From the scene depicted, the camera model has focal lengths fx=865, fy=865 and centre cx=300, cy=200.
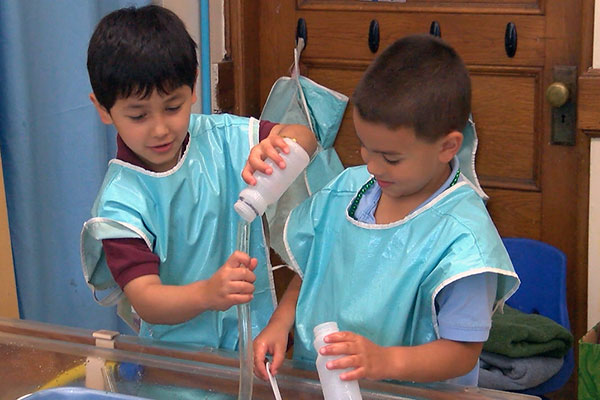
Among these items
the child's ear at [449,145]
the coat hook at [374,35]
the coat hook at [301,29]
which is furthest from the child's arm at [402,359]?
the coat hook at [301,29]

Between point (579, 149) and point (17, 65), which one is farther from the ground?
point (17, 65)

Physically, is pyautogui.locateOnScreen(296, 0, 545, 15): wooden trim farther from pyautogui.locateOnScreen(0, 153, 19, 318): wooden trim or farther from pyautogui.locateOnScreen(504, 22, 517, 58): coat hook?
pyautogui.locateOnScreen(0, 153, 19, 318): wooden trim

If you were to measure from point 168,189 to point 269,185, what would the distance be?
0.81 feet

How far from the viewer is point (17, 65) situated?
1.90 m

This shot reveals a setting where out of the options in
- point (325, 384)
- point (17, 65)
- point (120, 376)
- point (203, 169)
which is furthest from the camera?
point (17, 65)

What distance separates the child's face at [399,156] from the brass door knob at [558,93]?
4.06 feet

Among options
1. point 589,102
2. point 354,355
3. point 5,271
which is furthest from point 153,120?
point 589,102

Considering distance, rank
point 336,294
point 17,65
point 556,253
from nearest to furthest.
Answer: point 336,294
point 17,65
point 556,253

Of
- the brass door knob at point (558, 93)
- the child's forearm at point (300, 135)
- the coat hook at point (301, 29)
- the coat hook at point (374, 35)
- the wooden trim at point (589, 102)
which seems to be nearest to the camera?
the child's forearm at point (300, 135)

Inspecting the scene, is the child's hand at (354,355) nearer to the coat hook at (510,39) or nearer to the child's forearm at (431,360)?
the child's forearm at (431,360)

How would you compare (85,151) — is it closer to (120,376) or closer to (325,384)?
(120,376)

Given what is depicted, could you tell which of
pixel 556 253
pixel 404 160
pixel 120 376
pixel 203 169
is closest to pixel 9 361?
pixel 120 376

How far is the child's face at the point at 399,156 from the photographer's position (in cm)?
116

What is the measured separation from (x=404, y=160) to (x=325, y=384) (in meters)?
0.34
